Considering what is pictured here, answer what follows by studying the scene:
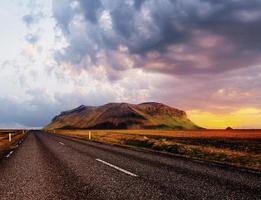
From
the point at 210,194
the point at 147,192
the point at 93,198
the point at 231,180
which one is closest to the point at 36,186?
the point at 93,198

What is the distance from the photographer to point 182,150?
2275cm

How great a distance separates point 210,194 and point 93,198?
2.63 m

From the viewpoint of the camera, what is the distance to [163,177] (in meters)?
10.1

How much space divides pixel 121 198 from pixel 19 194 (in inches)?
105

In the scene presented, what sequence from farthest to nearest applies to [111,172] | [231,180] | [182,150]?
[182,150], [111,172], [231,180]

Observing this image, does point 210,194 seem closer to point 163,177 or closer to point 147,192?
point 147,192

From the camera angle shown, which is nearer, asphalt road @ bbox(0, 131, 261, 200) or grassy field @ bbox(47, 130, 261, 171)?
asphalt road @ bbox(0, 131, 261, 200)

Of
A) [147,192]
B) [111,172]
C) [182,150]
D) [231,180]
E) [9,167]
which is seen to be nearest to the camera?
→ [147,192]

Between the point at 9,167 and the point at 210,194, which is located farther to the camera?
the point at 9,167

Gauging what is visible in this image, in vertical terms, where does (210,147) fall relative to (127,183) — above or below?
below

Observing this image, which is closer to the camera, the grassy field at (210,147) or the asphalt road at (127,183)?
the asphalt road at (127,183)

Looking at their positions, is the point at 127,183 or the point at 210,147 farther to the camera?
the point at 210,147

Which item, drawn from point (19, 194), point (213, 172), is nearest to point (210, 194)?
point (213, 172)

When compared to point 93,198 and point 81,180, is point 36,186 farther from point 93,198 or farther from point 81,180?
point 93,198
